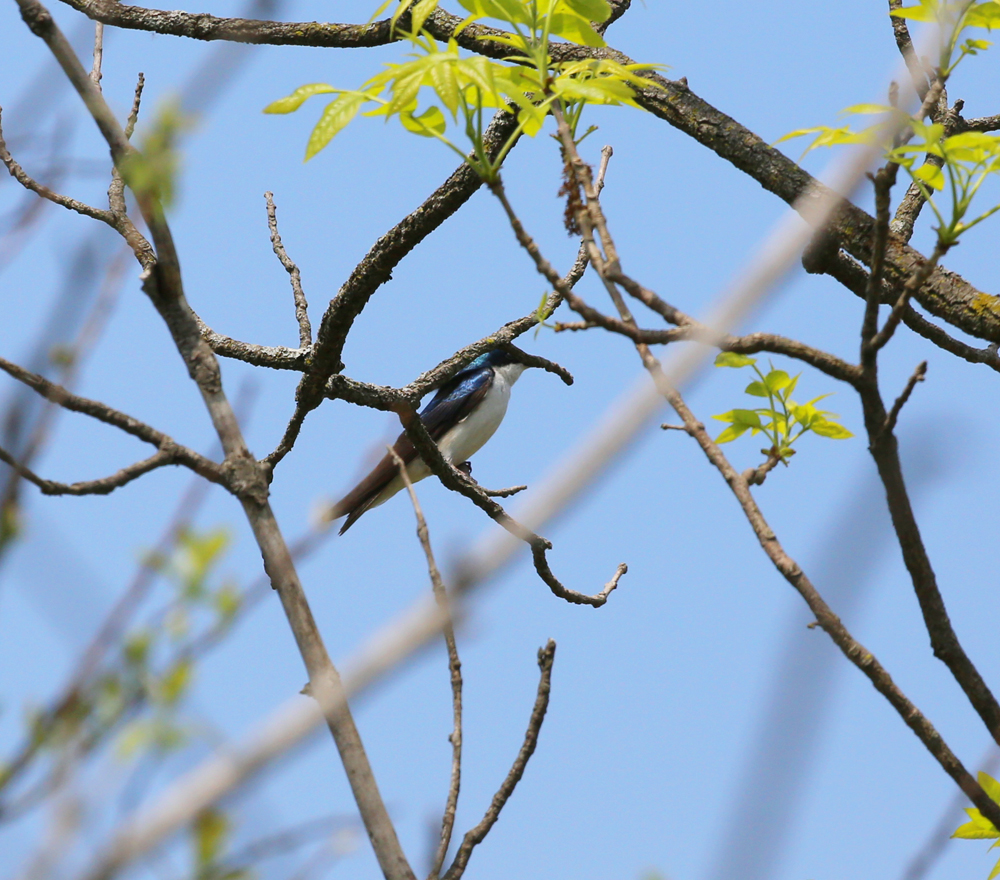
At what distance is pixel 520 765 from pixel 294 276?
322cm

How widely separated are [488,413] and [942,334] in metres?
7.36

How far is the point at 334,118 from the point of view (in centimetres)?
245

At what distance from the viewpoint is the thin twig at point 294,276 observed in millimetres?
5013

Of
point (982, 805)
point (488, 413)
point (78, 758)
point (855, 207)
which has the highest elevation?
point (488, 413)

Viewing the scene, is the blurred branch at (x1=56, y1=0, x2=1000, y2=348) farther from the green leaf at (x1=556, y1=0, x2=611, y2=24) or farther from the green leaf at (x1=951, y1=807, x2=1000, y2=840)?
the green leaf at (x1=951, y1=807, x2=1000, y2=840)

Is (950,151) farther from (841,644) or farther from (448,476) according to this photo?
(448,476)

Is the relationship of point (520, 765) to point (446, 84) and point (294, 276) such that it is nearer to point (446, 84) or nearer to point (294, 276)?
point (446, 84)

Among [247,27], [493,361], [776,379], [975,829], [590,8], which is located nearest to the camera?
[975,829]

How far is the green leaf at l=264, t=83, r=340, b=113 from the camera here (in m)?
2.51

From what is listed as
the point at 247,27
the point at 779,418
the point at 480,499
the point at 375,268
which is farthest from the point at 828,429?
the point at 247,27

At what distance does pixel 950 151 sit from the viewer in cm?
230

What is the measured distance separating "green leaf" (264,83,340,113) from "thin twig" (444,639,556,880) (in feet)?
4.48

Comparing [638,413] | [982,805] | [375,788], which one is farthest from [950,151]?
[375,788]

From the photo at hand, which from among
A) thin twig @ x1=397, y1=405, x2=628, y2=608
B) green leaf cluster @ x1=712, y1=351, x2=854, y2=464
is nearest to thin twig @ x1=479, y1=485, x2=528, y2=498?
thin twig @ x1=397, y1=405, x2=628, y2=608
